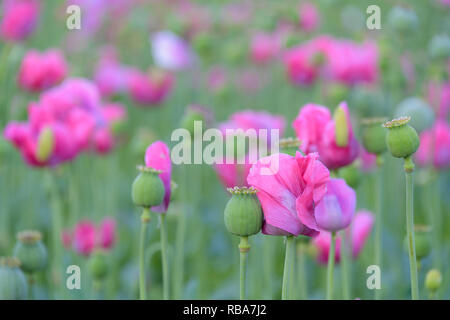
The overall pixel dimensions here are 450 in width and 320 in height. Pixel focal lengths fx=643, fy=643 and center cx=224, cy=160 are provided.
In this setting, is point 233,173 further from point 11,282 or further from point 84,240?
point 84,240

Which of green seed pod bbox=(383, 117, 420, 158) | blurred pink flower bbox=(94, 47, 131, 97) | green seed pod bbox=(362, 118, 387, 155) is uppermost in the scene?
blurred pink flower bbox=(94, 47, 131, 97)

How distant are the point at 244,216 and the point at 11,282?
300 millimetres

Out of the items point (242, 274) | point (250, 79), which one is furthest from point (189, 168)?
point (250, 79)

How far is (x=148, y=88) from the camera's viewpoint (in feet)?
5.35

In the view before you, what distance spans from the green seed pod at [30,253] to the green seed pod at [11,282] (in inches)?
1.2

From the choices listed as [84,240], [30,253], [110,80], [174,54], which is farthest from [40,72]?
[30,253]

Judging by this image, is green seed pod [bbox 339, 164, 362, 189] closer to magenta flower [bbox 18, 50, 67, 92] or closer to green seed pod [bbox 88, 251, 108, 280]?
green seed pod [bbox 88, 251, 108, 280]

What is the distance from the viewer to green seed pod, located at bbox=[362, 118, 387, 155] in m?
0.73

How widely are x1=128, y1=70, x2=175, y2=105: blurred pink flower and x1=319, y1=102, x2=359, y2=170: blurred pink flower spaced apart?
97cm

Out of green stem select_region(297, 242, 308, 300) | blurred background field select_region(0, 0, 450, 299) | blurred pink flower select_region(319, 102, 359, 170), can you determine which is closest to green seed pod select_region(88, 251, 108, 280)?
blurred background field select_region(0, 0, 450, 299)

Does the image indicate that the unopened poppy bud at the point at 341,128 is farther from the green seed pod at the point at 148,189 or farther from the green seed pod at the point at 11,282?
the green seed pod at the point at 11,282

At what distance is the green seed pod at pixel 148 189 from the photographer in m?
0.63

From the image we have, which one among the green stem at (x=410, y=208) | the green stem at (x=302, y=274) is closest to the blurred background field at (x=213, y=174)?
the green stem at (x=302, y=274)
